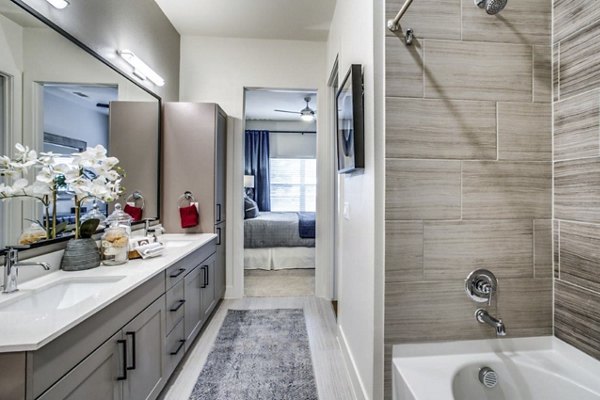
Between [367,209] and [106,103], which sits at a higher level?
[106,103]

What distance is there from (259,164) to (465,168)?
18.4 feet

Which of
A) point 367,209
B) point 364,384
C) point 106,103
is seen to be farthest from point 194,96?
point 364,384

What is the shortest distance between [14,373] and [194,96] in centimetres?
290

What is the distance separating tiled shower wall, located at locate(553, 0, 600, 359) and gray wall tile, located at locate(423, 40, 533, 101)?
156 mm

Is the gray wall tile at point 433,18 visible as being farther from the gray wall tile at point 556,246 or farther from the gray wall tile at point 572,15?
the gray wall tile at point 556,246

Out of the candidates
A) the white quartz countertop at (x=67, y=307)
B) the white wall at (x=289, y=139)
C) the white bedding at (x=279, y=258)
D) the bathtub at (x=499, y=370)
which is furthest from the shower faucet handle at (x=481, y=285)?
the white wall at (x=289, y=139)

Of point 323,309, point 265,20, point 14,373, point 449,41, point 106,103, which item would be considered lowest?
point 323,309

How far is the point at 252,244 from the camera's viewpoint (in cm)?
402

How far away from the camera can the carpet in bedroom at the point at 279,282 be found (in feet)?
10.9

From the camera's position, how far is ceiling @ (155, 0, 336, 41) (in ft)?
8.45

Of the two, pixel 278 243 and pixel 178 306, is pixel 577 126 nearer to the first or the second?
pixel 178 306

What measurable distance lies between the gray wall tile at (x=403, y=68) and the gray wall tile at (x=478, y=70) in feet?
0.14

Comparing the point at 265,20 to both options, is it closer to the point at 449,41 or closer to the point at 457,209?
the point at 449,41

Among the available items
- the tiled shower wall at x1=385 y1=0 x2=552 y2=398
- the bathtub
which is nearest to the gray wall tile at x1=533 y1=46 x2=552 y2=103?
the tiled shower wall at x1=385 y1=0 x2=552 y2=398
